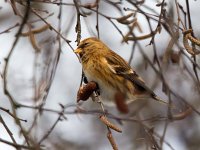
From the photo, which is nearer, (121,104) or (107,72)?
(121,104)

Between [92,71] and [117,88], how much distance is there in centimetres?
23

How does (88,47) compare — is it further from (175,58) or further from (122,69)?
(175,58)

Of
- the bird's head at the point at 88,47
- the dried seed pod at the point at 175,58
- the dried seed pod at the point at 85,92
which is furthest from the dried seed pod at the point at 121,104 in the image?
the bird's head at the point at 88,47

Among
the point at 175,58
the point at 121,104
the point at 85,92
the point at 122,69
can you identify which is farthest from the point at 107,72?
the point at 121,104

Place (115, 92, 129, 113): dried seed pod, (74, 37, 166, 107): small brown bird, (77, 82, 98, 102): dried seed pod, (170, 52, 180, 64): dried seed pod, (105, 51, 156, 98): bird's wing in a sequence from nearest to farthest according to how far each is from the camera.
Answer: (115, 92, 129, 113): dried seed pod, (77, 82, 98, 102): dried seed pod, (170, 52, 180, 64): dried seed pod, (74, 37, 166, 107): small brown bird, (105, 51, 156, 98): bird's wing

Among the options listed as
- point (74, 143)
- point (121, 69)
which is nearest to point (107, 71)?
point (121, 69)

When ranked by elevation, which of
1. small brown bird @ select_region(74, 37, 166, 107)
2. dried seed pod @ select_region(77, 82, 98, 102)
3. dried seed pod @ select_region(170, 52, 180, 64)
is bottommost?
dried seed pod @ select_region(77, 82, 98, 102)

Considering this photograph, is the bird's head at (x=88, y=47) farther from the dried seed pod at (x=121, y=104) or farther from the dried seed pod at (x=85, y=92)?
the dried seed pod at (x=121, y=104)

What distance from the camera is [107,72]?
174 inches

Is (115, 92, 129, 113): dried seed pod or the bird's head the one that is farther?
the bird's head

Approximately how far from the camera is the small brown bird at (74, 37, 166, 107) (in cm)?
426

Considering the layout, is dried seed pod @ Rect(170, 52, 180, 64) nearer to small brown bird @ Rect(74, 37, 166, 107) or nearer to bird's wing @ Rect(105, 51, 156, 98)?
small brown bird @ Rect(74, 37, 166, 107)

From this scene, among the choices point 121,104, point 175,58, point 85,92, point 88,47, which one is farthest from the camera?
point 88,47

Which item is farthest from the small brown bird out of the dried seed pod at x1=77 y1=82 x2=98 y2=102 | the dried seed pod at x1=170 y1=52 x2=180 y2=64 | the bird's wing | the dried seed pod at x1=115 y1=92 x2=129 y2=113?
the dried seed pod at x1=115 y1=92 x2=129 y2=113
